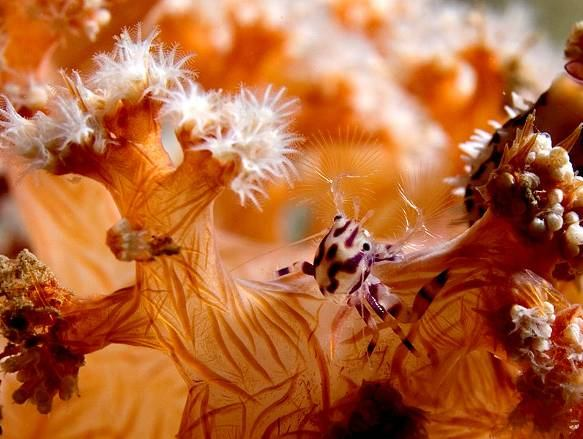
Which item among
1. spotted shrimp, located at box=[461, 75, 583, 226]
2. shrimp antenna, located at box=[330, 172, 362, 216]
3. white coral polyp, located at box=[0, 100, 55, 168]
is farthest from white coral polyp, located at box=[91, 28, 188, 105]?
spotted shrimp, located at box=[461, 75, 583, 226]

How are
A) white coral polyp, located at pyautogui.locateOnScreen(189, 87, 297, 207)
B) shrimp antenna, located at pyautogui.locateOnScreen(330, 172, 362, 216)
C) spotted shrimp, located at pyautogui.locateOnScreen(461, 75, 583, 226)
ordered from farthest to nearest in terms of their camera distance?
spotted shrimp, located at pyautogui.locateOnScreen(461, 75, 583, 226), shrimp antenna, located at pyautogui.locateOnScreen(330, 172, 362, 216), white coral polyp, located at pyautogui.locateOnScreen(189, 87, 297, 207)

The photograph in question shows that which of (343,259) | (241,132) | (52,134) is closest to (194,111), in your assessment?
(241,132)

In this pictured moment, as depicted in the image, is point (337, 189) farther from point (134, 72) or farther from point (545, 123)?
point (545, 123)

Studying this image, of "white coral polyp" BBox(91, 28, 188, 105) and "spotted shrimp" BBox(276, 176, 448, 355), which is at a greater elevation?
"white coral polyp" BBox(91, 28, 188, 105)

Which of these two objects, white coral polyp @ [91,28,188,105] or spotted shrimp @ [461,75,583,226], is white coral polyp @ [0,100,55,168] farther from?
spotted shrimp @ [461,75,583,226]

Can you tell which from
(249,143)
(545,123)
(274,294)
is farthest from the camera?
(545,123)

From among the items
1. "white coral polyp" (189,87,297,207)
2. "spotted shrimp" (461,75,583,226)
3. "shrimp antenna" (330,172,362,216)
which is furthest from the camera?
"spotted shrimp" (461,75,583,226)

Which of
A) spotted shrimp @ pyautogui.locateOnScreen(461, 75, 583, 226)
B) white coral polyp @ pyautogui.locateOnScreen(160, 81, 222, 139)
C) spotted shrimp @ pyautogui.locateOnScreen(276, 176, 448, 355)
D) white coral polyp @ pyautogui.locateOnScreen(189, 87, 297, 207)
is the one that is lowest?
spotted shrimp @ pyautogui.locateOnScreen(276, 176, 448, 355)

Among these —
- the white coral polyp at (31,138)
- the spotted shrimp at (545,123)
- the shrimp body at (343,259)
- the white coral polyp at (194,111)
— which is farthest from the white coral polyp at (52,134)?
the spotted shrimp at (545,123)
